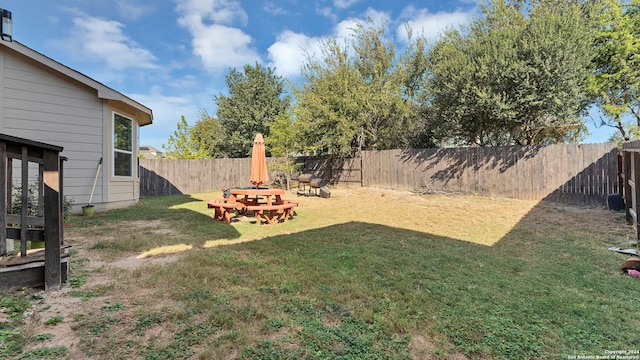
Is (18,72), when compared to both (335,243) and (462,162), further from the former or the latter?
(462,162)

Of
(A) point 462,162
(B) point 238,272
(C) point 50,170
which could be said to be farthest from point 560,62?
(C) point 50,170

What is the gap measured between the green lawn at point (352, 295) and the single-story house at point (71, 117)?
2.39m

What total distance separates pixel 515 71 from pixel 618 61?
3925 mm

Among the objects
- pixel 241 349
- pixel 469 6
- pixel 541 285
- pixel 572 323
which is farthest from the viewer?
pixel 469 6

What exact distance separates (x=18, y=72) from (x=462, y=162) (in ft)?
43.8

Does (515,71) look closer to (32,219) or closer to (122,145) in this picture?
(32,219)

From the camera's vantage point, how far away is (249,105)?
20672mm

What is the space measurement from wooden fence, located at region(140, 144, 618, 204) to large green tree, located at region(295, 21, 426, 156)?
1690 mm

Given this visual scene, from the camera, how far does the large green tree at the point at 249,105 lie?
20562 mm

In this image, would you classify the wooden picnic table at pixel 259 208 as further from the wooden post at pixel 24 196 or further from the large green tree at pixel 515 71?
the large green tree at pixel 515 71

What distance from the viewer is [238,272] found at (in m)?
3.30

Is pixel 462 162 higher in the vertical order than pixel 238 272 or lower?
higher

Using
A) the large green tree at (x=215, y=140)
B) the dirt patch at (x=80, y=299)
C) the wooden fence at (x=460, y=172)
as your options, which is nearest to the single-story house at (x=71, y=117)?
the dirt patch at (x=80, y=299)

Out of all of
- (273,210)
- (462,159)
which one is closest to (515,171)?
(462,159)
